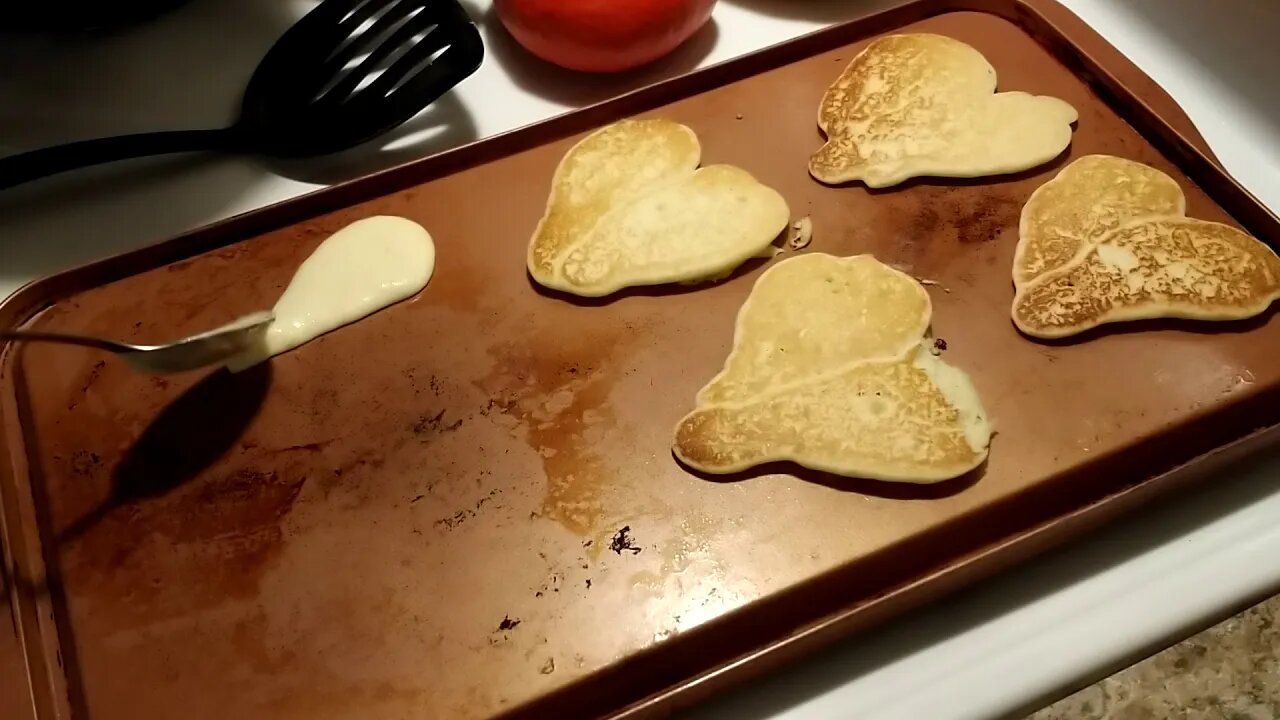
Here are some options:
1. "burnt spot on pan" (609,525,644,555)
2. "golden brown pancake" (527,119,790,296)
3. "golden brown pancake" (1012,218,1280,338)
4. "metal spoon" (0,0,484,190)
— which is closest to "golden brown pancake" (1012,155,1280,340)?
"golden brown pancake" (1012,218,1280,338)

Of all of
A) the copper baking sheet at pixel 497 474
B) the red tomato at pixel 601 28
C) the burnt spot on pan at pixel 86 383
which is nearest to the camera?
the copper baking sheet at pixel 497 474

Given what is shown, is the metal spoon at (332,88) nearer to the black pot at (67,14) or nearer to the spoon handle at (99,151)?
the spoon handle at (99,151)

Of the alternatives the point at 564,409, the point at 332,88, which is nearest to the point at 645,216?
the point at 564,409

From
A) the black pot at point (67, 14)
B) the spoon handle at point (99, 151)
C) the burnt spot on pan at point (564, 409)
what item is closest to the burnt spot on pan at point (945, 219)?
the burnt spot on pan at point (564, 409)

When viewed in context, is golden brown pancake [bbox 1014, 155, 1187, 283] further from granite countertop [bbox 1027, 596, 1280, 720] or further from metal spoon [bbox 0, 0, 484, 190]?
metal spoon [bbox 0, 0, 484, 190]

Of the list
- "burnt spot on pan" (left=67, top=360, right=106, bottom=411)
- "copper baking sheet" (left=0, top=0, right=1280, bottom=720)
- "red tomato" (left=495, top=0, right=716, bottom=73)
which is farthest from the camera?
"red tomato" (left=495, top=0, right=716, bottom=73)

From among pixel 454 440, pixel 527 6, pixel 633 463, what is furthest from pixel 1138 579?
pixel 527 6

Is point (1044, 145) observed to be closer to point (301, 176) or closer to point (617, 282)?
point (617, 282)
